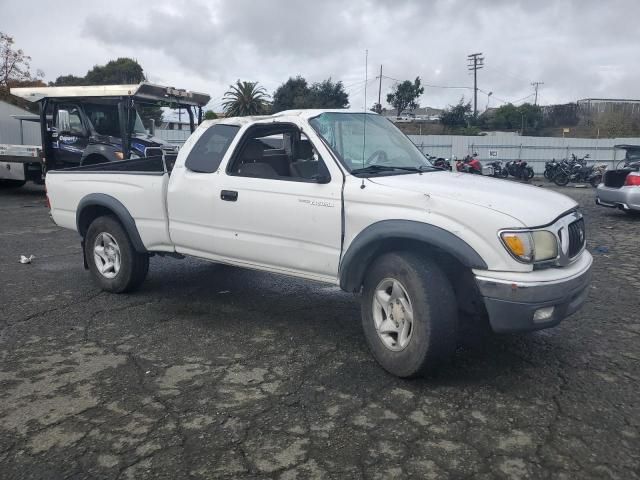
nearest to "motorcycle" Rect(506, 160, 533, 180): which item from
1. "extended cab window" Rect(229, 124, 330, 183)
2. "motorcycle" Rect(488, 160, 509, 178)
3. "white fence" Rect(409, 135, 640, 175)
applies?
"motorcycle" Rect(488, 160, 509, 178)

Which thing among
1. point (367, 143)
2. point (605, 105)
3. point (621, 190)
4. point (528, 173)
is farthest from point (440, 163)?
point (605, 105)

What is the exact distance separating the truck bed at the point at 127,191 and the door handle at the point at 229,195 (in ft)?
2.59

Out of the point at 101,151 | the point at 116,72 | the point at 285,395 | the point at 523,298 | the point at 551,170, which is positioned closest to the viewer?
the point at 523,298

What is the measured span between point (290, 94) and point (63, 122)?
3170 centimetres

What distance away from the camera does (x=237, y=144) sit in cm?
502

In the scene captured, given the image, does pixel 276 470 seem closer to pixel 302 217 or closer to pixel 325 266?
Answer: pixel 325 266

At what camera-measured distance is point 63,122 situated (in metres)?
13.6

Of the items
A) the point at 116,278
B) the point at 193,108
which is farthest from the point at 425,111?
the point at 116,278

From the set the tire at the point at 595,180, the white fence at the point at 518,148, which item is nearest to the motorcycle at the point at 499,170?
the tire at the point at 595,180

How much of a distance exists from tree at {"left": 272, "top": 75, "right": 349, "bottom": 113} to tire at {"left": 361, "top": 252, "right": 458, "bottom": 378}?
33879mm

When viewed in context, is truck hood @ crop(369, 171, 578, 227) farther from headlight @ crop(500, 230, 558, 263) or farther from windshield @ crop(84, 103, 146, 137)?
windshield @ crop(84, 103, 146, 137)

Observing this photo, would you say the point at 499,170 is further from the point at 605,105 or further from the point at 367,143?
the point at 605,105

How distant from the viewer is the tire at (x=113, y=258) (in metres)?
5.78

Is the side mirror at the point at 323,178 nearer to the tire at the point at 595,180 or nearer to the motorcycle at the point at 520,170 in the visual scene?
the tire at the point at 595,180
